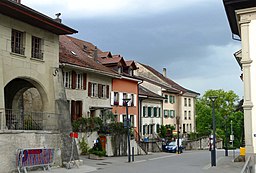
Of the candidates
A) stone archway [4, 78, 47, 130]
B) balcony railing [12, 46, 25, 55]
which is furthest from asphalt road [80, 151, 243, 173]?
balcony railing [12, 46, 25, 55]

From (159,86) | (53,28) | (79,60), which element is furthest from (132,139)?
(159,86)

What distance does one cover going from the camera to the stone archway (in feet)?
64.6

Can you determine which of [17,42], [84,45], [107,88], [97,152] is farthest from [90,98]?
[17,42]

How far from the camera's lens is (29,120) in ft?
67.6

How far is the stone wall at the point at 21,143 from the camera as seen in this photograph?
55.5ft

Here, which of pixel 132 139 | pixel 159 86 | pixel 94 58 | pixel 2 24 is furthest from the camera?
pixel 159 86

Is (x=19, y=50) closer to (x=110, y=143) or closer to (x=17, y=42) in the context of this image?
(x=17, y=42)

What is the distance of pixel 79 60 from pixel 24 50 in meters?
10.8

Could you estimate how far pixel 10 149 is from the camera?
17297 millimetres

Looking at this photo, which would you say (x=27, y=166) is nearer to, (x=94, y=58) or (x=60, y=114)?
(x=60, y=114)

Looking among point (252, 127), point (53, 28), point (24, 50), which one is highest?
point (53, 28)

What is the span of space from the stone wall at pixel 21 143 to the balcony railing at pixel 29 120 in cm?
94

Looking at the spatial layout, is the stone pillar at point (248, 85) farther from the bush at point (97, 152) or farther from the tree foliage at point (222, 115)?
the tree foliage at point (222, 115)

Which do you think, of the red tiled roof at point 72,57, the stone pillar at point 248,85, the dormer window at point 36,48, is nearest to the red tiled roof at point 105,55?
the red tiled roof at point 72,57
